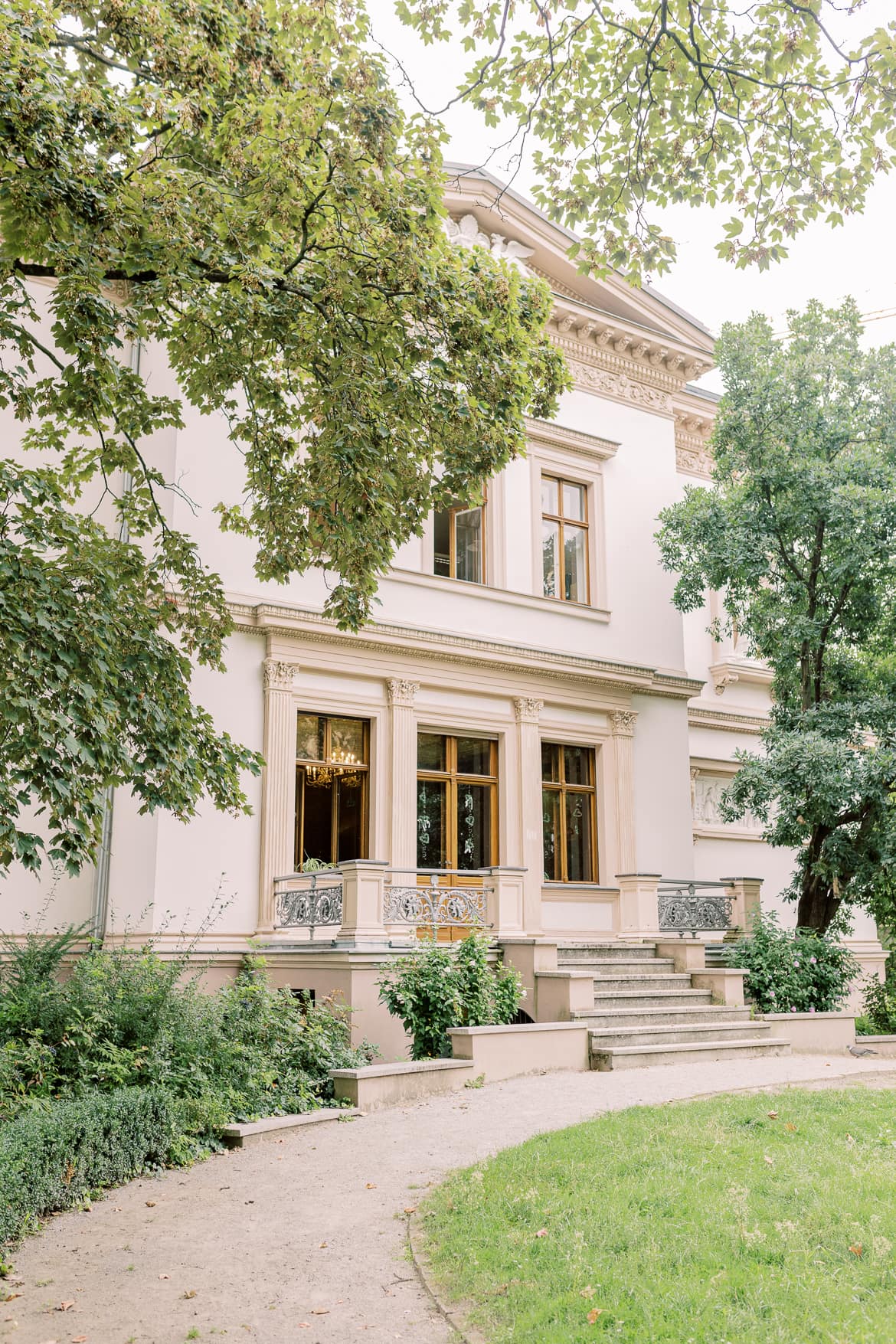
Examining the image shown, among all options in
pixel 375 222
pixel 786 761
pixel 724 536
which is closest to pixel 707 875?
pixel 786 761

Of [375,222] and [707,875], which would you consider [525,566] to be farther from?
[375,222]

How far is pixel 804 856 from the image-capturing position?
1806 cm

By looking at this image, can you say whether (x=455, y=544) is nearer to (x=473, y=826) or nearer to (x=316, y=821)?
(x=473, y=826)

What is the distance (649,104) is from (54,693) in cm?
529

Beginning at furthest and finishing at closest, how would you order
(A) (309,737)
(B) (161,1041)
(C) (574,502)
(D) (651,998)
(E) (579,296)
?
(E) (579,296)
(C) (574,502)
(A) (309,737)
(D) (651,998)
(B) (161,1041)

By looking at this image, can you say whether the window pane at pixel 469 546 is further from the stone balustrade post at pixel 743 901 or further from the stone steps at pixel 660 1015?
the stone steps at pixel 660 1015

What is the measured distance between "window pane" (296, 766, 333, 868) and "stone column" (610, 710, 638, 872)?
17.0 feet

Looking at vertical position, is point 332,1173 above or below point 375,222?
below

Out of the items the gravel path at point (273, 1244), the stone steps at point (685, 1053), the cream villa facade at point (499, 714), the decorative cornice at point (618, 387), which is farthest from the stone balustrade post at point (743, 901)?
the decorative cornice at point (618, 387)

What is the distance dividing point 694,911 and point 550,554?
6.30 m

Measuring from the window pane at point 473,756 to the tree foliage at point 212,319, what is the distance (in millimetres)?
8133

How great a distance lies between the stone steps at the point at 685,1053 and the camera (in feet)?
40.7

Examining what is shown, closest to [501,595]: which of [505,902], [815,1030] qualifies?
[505,902]

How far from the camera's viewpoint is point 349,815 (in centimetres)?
1608
